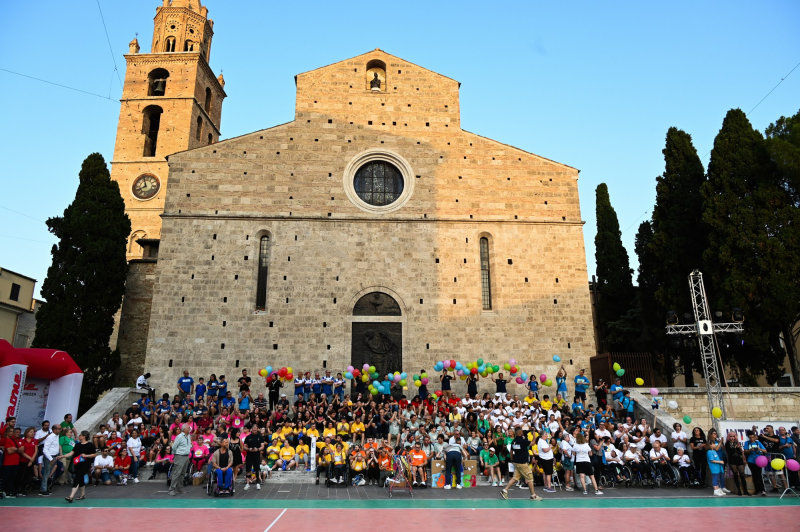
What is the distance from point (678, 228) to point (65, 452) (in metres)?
21.2

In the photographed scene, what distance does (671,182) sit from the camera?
22.3 metres

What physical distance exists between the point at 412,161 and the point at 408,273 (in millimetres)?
4458

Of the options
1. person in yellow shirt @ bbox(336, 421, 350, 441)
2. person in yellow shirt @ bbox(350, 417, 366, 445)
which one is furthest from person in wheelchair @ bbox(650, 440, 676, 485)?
person in yellow shirt @ bbox(336, 421, 350, 441)

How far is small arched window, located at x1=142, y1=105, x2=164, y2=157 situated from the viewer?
107ft

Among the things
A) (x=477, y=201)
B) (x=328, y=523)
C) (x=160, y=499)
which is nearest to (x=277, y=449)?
(x=160, y=499)

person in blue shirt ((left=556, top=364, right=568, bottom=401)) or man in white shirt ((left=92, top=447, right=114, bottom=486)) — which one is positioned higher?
person in blue shirt ((left=556, top=364, right=568, bottom=401))

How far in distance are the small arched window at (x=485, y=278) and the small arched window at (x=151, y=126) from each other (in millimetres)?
22142

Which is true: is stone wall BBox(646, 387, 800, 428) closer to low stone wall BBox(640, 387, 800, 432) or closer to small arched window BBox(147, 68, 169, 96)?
low stone wall BBox(640, 387, 800, 432)

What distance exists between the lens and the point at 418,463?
11.7 meters

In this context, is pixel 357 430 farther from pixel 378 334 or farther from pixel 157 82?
pixel 157 82

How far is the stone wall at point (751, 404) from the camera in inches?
632

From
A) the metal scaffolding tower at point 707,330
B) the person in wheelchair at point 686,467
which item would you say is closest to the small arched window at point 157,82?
the metal scaffolding tower at point 707,330

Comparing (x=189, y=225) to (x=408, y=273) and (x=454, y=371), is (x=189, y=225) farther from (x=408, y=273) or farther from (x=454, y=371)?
(x=454, y=371)

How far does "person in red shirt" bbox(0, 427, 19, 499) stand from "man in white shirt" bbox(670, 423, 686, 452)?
13568 millimetres
